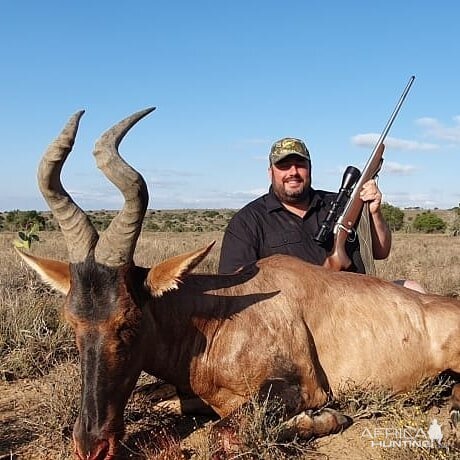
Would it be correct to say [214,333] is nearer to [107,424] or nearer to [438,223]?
[107,424]

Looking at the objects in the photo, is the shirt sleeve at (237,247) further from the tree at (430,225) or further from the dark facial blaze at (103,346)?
the tree at (430,225)

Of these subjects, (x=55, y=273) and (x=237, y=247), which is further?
(x=237, y=247)

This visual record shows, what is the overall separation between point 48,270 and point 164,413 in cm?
162

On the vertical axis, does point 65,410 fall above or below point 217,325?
below

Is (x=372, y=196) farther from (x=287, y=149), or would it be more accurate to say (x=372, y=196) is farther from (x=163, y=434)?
(x=163, y=434)

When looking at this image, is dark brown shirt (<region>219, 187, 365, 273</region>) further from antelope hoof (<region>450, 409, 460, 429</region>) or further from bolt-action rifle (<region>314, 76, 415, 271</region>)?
antelope hoof (<region>450, 409, 460, 429</region>)

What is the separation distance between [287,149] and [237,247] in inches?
53.3

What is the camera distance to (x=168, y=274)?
168 inches

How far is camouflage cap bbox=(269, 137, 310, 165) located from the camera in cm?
731

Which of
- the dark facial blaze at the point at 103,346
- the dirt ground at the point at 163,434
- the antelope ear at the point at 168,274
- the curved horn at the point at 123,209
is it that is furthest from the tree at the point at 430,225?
the dark facial blaze at the point at 103,346

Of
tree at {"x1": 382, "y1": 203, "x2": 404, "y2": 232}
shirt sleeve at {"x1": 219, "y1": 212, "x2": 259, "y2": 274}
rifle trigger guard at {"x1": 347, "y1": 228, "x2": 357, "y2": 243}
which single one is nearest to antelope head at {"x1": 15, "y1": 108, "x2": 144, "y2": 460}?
shirt sleeve at {"x1": 219, "y1": 212, "x2": 259, "y2": 274}

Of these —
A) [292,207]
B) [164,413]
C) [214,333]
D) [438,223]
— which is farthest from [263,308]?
[438,223]

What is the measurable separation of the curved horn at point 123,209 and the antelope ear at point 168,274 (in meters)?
0.22

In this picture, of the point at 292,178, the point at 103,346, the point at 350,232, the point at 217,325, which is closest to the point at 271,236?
the point at 292,178
